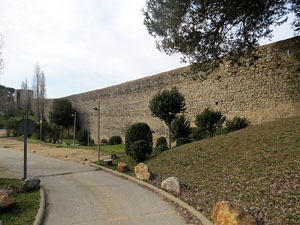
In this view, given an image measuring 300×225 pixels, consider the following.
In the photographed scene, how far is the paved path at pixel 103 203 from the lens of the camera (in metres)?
4.13

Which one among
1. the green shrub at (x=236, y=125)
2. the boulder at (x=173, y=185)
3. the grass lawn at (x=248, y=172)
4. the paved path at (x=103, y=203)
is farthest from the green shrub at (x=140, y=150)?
the green shrub at (x=236, y=125)

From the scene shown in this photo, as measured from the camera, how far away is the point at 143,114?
846 inches

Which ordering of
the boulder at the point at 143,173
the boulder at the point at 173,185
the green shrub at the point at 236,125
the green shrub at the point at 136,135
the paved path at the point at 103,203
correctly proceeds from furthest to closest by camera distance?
Result: the green shrub at the point at 236,125 < the green shrub at the point at 136,135 < the boulder at the point at 143,173 < the boulder at the point at 173,185 < the paved path at the point at 103,203

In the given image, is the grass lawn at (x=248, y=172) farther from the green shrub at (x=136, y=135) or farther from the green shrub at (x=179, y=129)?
the green shrub at (x=179, y=129)

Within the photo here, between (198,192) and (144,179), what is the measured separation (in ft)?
→ 7.57

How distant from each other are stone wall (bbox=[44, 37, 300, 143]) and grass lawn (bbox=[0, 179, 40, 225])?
22.0 ft

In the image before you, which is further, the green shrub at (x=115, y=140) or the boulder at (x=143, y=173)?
the green shrub at (x=115, y=140)

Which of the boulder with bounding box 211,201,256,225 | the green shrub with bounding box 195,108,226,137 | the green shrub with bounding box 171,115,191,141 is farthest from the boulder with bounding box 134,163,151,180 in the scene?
the green shrub with bounding box 171,115,191,141

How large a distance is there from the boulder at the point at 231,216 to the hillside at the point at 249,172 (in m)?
0.40

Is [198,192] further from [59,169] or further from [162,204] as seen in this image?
[59,169]

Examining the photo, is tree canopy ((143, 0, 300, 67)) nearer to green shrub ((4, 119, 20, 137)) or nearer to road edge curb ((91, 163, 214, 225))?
road edge curb ((91, 163, 214, 225))

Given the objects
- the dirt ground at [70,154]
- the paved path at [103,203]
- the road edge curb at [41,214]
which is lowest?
the dirt ground at [70,154]

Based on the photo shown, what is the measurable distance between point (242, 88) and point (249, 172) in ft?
28.5

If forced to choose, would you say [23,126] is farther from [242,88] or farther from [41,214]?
[242,88]
